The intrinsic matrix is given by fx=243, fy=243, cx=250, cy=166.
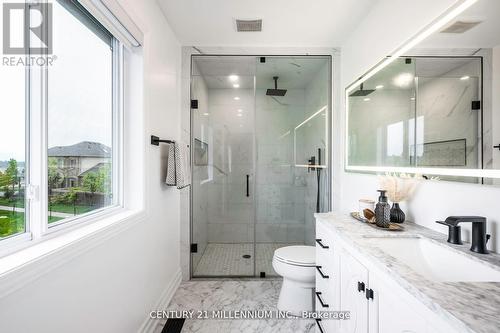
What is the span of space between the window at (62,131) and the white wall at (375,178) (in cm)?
184

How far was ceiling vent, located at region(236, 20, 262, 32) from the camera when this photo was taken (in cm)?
211

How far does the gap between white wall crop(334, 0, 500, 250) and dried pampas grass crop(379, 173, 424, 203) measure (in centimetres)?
5

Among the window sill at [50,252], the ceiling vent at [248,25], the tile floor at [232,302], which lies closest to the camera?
the window sill at [50,252]

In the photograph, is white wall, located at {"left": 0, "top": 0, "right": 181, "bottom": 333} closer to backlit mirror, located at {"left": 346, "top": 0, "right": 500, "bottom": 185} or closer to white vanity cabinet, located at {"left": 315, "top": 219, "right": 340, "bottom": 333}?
white vanity cabinet, located at {"left": 315, "top": 219, "right": 340, "bottom": 333}

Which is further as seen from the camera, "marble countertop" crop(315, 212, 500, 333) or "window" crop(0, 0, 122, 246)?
"window" crop(0, 0, 122, 246)

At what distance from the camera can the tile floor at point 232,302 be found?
5.99 feet

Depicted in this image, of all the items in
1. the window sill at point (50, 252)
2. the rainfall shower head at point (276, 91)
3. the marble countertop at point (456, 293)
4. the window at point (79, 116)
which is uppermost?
the rainfall shower head at point (276, 91)

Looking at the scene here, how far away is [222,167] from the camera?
2.81 meters

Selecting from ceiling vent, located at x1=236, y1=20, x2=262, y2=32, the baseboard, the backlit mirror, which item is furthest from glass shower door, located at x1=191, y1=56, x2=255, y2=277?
the backlit mirror

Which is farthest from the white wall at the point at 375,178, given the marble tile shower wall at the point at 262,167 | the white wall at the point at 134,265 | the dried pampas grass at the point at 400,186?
the white wall at the point at 134,265

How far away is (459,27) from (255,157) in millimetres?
1946

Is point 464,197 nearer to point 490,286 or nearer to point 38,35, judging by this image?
point 490,286

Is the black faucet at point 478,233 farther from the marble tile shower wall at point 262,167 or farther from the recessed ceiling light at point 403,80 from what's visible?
the marble tile shower wall at point 262,167

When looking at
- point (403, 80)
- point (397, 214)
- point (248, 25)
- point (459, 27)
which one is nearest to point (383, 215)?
point (397, 214)
